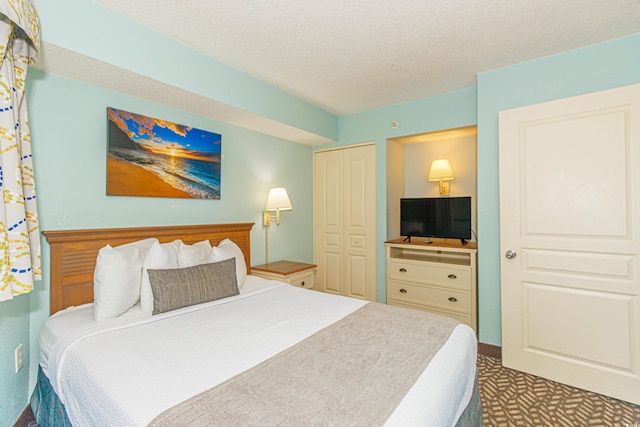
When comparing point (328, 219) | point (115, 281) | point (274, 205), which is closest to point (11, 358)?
point (115, 281)

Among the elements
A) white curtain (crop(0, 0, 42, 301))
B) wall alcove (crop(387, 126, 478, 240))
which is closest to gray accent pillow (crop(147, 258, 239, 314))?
white curtain (crop(0, 0, 42, 301))

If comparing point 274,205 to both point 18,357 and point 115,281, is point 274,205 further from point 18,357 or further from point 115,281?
point 18,357

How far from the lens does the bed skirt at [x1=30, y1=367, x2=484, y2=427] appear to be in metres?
1.43

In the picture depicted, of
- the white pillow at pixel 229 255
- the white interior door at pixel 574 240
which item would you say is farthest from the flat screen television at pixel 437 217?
the white pillow at pixel 229 255

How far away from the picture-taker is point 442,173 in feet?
11.6

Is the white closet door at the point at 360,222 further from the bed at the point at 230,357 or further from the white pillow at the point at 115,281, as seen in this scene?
the white pillow at the point at 115,281

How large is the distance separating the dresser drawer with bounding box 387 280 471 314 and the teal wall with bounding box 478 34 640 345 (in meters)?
0.28

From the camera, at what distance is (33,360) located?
1861mm

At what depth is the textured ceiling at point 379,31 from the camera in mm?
1818

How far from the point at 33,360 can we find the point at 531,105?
398cm

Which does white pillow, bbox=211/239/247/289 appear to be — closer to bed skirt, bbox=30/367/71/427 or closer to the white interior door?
bed skirt, bbox=30/367/71/427

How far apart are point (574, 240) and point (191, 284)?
2798mm

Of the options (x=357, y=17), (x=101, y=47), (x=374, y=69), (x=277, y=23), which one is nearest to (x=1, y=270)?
(x=101, y=47)

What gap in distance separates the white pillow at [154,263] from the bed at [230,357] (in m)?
0.02
